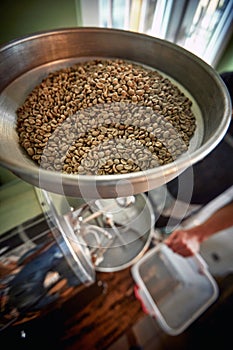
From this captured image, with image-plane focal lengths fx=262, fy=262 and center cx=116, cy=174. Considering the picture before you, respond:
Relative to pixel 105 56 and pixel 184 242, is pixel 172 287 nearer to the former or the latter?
pixel 184 242

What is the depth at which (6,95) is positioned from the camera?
61 centimetres

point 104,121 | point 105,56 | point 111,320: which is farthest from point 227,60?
point 111,320

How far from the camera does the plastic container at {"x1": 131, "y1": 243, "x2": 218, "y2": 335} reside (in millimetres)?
1367

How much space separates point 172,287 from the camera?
56.8 inches

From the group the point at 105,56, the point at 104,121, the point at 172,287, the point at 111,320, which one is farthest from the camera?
the point at 172,287

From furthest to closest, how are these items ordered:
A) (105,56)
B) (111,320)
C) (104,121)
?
1. (111,320)
2. (105,56)
3. (104,121)

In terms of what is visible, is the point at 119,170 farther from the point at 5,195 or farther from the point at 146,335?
the point at 146,335

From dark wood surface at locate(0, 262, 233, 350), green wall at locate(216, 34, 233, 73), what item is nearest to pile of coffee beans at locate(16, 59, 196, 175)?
dark wood surface at locate(0, 262, 233, 350)

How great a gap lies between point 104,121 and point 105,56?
26 centimetres

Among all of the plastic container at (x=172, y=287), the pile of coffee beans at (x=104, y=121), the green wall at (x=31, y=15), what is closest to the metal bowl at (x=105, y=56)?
the pile of coffee beans at (x=104, y=121)

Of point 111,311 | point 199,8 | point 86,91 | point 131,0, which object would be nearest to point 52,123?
point 86,91

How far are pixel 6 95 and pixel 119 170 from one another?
0.33 meters

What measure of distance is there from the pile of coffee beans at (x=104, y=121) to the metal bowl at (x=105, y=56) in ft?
0.09

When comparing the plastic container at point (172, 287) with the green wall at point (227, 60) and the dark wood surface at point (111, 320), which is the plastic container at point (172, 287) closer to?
the dark wood surface at point (111, 320)
